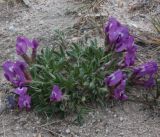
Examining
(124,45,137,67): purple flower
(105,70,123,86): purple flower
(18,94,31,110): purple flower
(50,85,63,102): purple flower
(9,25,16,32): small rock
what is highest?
(9,25,16,32): small rock

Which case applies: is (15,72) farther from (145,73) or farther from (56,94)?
(145,73)

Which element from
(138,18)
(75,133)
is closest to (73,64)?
(75,133)

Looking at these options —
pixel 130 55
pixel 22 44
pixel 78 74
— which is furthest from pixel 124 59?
pixel 22 44

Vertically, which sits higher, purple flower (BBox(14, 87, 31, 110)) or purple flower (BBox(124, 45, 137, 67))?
purple flower (BBox(124, 45, 137, 67))

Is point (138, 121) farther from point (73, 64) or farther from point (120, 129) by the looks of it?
point (73, 64)

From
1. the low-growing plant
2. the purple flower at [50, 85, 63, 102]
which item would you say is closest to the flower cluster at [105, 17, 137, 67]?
the low-growing plant

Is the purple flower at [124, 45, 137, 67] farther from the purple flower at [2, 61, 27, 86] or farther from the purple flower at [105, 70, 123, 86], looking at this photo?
the purple flower at [2, 61, 27, 86]
